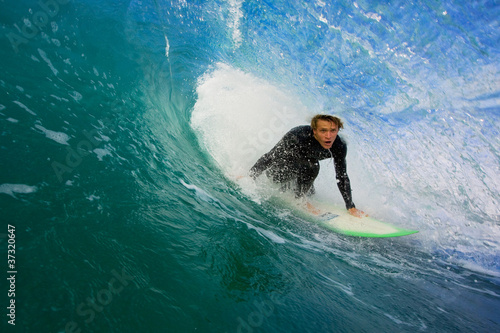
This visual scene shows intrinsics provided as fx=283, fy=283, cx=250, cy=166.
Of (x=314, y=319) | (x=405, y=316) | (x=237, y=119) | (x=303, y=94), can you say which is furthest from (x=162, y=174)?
(x=303, y=94)

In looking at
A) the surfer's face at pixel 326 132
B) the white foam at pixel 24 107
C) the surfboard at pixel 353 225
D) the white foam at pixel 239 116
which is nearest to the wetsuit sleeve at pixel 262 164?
the white foam at pixel 239 116

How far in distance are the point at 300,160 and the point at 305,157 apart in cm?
9

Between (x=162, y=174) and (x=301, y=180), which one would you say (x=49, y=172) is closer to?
(x=162, y=174)

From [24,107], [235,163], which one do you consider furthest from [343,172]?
[24,107]

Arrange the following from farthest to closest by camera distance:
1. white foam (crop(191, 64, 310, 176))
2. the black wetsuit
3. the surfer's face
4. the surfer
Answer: white foam (crop(191, 64, 310, 176)), the black wetsuit, the surfer, the surfer's face

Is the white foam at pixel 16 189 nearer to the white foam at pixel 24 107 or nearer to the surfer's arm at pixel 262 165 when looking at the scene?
the white foam at pixel 24 107

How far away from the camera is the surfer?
404 centimetres

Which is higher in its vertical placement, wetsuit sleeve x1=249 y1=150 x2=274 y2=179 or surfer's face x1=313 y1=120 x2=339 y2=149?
surfer's face x1=313 y1=120 x2=339 y2=149

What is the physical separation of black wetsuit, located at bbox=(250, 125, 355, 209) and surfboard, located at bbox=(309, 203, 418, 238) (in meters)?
0.27

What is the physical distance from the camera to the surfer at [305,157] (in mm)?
4043

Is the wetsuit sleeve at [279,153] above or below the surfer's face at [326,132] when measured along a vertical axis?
below

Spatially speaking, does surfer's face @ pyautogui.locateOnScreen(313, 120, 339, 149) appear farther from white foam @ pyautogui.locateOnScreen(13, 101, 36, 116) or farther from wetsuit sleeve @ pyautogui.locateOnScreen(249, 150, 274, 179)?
white foam @ pyautogui.locateOnScreen(13, 101, 36, 116)

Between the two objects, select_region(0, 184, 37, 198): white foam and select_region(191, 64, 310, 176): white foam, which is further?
select_region(191, 64, 310, 176): white foam

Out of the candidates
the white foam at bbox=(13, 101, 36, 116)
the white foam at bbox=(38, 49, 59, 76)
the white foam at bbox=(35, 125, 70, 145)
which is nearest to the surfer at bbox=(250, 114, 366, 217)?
the white foam at bbox=(35, 125, 70, 145)
